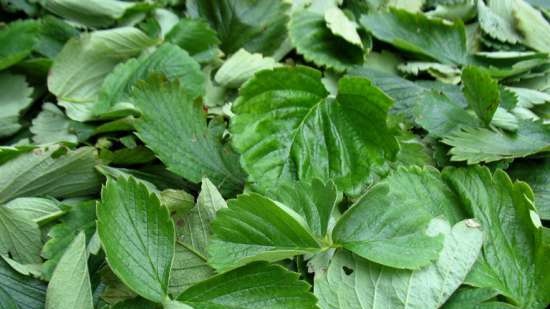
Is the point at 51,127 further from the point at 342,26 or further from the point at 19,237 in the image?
the point at 342,26

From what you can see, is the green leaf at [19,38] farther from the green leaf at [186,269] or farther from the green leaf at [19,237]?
the green leaf at [186,269]

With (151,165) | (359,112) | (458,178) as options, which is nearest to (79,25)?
(151,165)

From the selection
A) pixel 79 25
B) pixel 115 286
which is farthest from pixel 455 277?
pixel 79 25

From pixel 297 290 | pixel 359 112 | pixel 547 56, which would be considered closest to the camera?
pixel 297 290

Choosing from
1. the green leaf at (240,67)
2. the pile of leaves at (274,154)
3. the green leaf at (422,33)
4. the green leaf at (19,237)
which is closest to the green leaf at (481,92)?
the pile of leaves at (274,154)

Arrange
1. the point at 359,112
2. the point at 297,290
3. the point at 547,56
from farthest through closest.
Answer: the point at 547,56 < the point at 359,112 < the point at 297,290

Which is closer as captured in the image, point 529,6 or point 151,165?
point 151,165

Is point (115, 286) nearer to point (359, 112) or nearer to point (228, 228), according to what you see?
point (228, 228)
